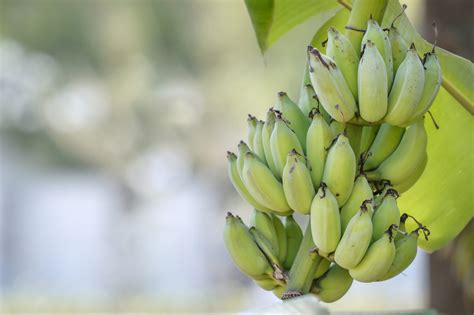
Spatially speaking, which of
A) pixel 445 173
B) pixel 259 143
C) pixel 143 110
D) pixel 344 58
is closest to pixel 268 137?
pixel 259 143

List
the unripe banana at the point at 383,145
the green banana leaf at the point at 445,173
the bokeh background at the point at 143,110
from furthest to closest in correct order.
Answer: the bokeh background at the point at 143,110 < the green banana leaf at the point at 445,173 < the unripe banana at the point at 383,145

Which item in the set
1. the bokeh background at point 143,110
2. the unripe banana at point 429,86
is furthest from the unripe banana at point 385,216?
the bokeh background at point 143,110

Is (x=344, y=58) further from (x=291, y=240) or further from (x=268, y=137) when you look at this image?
(x=291, y=240)

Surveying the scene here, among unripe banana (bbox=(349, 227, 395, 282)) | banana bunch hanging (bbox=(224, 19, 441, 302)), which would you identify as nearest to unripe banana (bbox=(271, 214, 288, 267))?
banana bunch hanging (bbox=(224, 19, 441, 302))

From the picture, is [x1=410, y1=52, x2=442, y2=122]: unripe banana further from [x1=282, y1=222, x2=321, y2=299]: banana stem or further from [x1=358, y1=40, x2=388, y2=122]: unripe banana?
[x1=282, y1=222, x2=321, y2=299]: banana stem

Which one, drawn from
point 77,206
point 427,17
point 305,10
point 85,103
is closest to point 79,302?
point 85,103

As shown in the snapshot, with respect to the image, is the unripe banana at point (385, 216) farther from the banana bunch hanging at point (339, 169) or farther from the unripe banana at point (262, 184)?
the unripe banana at point (262, 184)
